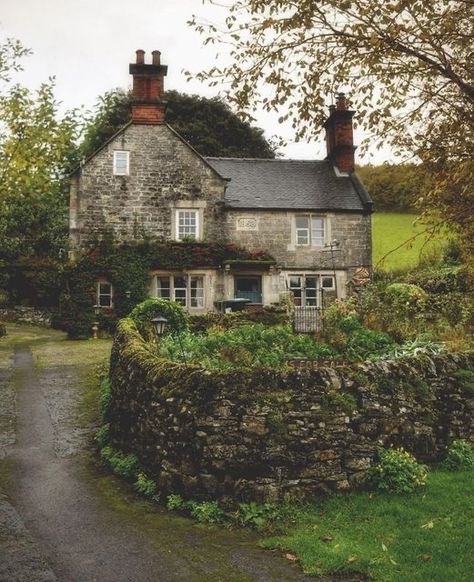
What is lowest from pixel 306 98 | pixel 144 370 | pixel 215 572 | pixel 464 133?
pixel 215 572

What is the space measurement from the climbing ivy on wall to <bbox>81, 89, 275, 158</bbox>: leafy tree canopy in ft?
58.6

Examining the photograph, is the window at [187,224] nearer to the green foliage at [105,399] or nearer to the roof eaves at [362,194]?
the roof eaves at [362,194]

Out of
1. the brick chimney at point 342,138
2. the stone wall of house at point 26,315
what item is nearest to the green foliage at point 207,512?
the stone wall of house at point 26,315

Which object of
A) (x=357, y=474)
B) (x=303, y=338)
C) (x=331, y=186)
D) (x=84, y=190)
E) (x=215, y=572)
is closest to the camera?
(x=215, y=572)

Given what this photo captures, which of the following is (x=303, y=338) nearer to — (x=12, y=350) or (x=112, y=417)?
(x=112, y=417)

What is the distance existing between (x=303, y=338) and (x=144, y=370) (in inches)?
225

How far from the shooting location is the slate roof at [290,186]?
2591cm

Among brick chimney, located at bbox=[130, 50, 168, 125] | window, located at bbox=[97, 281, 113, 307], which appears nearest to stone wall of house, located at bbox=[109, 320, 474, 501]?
window, located at bbox=[97, 281, 113, 307]

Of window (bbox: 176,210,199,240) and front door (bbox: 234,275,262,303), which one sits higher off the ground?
window (bbox: 176,210,199,240)

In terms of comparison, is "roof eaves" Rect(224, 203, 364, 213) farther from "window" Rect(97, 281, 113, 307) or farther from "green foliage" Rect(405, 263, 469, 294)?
"window" Rect(97, 281, 113, 307)

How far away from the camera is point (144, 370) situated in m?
8.43

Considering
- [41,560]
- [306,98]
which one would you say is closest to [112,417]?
[41,560]

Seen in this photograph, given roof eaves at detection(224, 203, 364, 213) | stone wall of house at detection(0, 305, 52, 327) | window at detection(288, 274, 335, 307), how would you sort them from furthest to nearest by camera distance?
stone wall of house at detection(0, 305, 52, 327) < window at detection(288, 274, 335, 307) < roof eaves at detection(224, 203, 364, 213)

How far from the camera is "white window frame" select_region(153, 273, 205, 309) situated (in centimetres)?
2447
